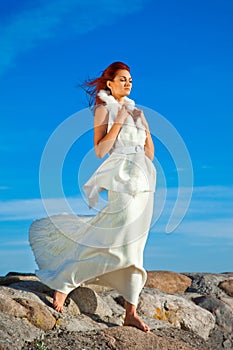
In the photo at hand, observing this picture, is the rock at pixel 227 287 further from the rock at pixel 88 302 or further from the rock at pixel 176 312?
the rock at pixel 88 302

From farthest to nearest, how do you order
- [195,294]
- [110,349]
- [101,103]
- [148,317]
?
[195,294] → [148,317] → [101,103] → [110,349]

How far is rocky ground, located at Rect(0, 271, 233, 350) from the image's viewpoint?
19.4ft

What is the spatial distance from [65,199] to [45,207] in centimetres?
25

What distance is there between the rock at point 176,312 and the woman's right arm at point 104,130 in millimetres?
1990

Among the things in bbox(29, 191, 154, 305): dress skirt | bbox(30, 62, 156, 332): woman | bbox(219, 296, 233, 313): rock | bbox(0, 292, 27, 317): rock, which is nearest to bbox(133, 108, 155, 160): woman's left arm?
bbox(30, 62, 156, 332): woman

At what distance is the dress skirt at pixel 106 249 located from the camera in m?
6.38

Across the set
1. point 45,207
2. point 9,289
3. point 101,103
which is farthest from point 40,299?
point 101,103

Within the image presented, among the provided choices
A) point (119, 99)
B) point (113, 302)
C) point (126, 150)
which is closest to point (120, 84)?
point (119, 99)

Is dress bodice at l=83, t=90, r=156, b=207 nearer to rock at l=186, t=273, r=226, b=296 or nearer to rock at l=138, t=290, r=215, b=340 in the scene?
rock at l=138, t=290, r=215, b=340

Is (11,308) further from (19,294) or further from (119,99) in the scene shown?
(119,99)

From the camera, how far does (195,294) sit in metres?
8.76

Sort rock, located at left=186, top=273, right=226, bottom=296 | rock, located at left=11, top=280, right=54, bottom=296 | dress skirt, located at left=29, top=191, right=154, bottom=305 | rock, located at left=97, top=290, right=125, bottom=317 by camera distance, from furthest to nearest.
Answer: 1. rock, located at left=186, top=273, right=226, bottom=296
2. rock, located at left=97, top=290, right=125, bottom=317
3. rock, located at left=11, top=280, right=54, bottom=296
4. dress skirt, located at left=29, top=191, right=154, bottom=305

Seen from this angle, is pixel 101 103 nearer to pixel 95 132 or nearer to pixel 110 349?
pixel 95 132

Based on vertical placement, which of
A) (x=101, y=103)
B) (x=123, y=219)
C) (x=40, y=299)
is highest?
(x=101, y=103)
